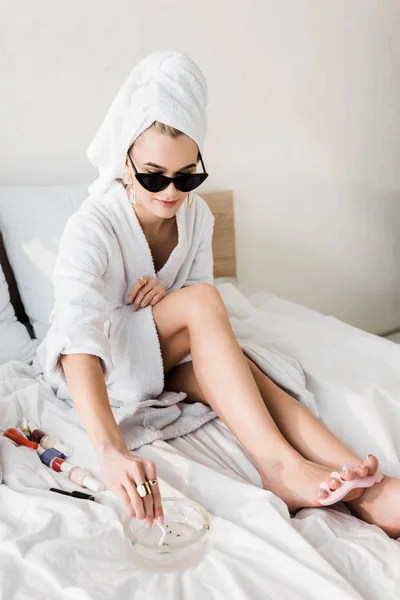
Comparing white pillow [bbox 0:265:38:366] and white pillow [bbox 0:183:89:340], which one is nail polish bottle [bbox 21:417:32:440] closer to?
white pillow [bbox 0:265:38:366]

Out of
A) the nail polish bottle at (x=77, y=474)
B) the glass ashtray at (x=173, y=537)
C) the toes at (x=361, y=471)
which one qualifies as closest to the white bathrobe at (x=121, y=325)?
the nail polish bottle at (x=77, y=474)

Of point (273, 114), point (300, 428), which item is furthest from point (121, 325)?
point (273, 114)

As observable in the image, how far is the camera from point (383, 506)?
0.95 meters

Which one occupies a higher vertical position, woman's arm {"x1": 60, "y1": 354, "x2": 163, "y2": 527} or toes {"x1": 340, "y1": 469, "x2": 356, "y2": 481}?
woman's arm {"x1": 60, "y1": 354, "x2": 163, "y2": 527}

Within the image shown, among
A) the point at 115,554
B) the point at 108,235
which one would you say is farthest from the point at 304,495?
the point at 108,235

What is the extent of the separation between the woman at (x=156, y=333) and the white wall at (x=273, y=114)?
0.59 m

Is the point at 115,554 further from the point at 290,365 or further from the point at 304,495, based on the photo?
the point at 290,365

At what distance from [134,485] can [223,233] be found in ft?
4.67

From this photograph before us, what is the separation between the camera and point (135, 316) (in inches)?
51.1

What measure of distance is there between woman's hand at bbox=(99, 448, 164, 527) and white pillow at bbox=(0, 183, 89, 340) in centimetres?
84

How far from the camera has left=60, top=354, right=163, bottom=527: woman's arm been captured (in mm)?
855

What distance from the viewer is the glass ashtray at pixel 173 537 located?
0.83 meters

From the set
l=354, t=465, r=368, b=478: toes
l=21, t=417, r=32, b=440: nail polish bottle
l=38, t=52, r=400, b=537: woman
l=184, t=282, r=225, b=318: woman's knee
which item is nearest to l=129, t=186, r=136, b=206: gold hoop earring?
l=38, t=52, r=400, b=537: woman

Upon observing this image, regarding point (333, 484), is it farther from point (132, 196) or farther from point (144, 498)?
point (132, 196)
